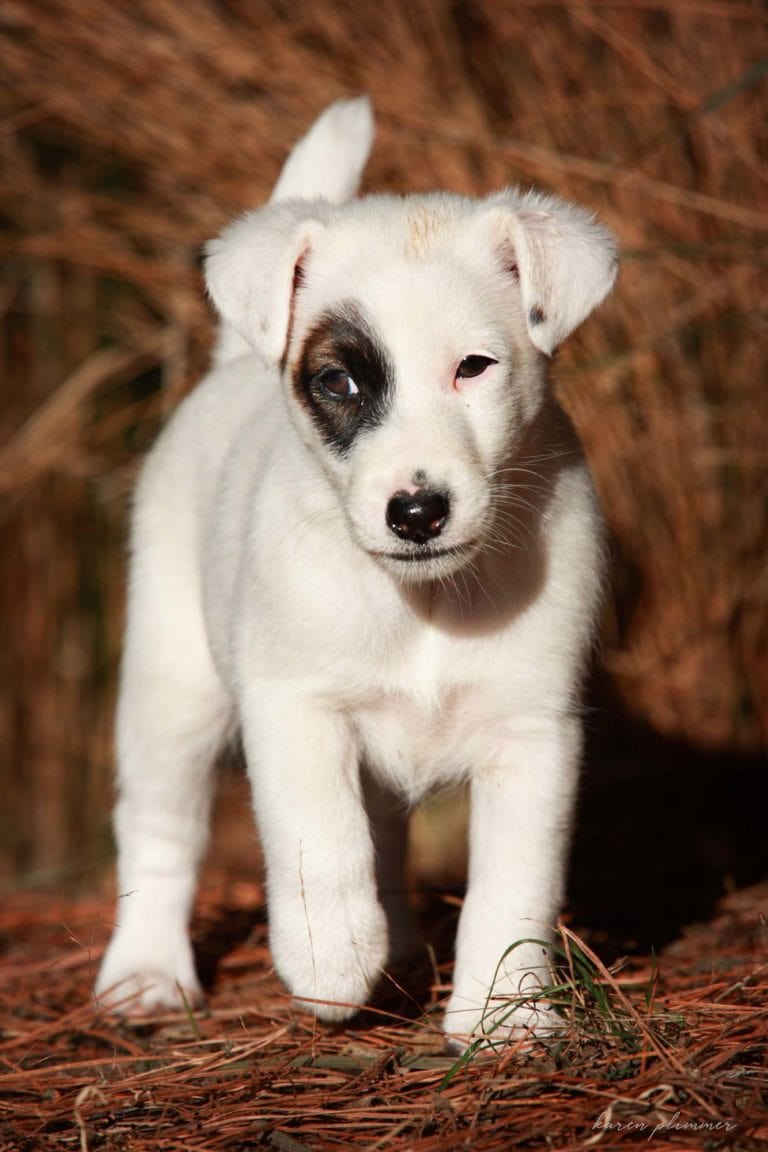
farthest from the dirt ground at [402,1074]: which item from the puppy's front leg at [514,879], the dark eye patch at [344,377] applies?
the dark eye patch at [344,377]

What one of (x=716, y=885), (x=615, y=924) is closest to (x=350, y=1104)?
(x=615, y=924)

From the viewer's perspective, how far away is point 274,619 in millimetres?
3367

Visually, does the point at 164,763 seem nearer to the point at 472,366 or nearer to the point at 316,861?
the point at 316,861

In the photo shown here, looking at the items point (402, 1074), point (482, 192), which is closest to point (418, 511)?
point (402, 1074)

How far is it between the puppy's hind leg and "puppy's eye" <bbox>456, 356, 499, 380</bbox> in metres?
1.43

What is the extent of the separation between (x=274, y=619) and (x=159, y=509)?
109cm

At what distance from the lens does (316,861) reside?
3.18 meters

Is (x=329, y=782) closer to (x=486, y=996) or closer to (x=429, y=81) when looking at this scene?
(x=486, y=996)

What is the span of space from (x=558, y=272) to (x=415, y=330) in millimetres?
440

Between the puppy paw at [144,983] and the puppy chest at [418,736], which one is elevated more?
the puppy chest at [418,736]

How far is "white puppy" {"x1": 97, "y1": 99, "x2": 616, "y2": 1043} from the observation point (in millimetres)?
3066

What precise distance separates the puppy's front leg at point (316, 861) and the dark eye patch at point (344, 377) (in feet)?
2.23

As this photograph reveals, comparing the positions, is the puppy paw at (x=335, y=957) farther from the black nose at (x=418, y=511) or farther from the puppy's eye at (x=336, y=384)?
the puppy's eye at (x=336, y=384)

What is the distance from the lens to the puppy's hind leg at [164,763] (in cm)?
414
